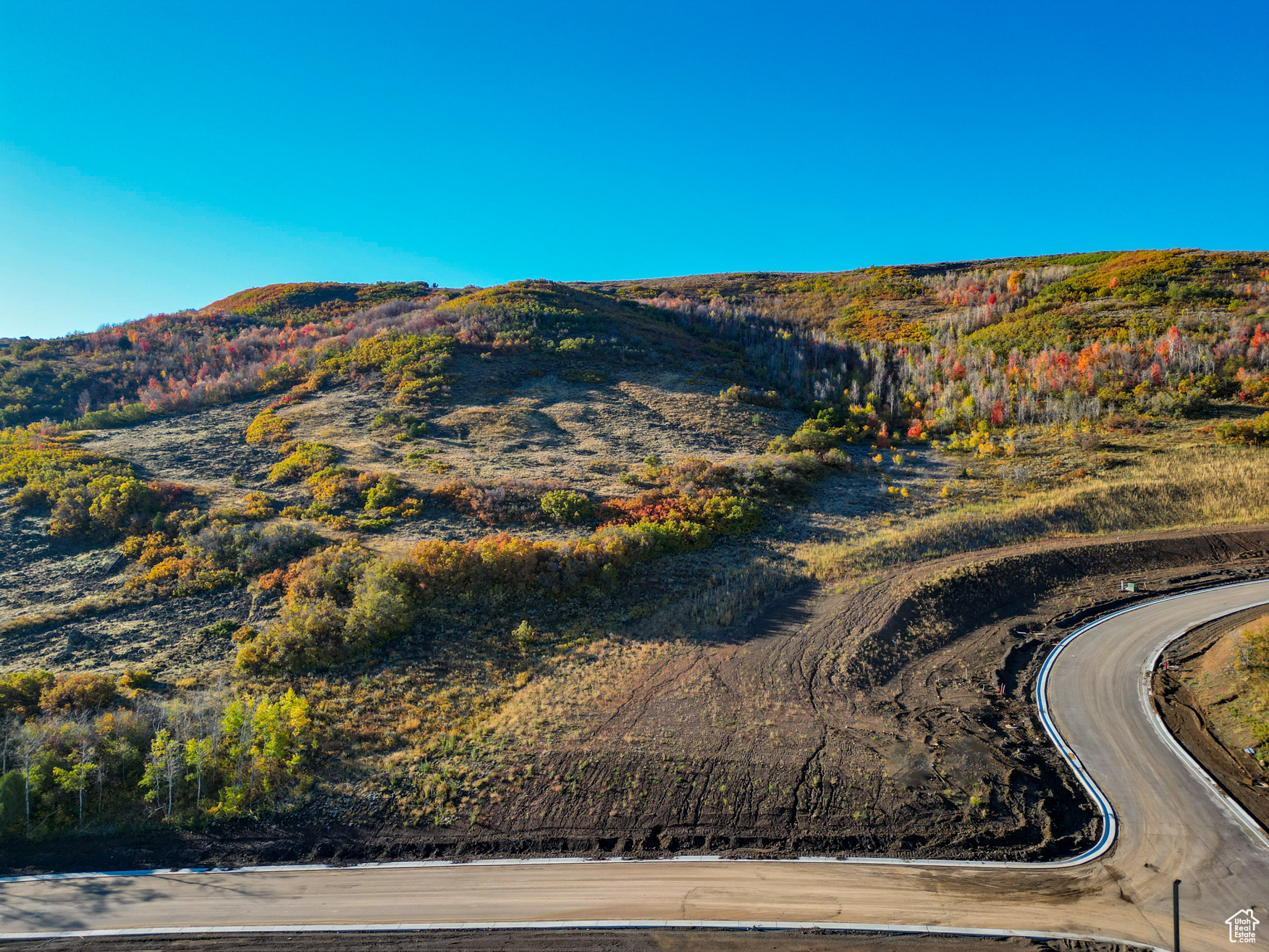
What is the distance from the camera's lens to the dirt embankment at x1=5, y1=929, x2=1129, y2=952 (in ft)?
33.6

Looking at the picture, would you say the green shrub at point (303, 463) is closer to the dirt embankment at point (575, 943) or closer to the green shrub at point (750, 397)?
the dirt embankment at point (575, 943)

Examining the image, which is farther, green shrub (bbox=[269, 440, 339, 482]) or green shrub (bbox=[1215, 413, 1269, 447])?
green shrub (bbox=[269, 440, 339, 482])

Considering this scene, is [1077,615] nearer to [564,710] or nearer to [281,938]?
[564,710]

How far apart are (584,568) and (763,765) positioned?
10939mm

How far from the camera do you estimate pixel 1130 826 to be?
41.3 feet

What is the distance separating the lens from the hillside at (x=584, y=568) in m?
14.1

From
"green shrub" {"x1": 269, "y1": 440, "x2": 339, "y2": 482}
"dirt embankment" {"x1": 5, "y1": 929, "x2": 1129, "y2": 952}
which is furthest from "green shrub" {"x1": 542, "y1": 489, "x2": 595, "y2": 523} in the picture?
"dirt embankment" {"x1": 5, "y1": 929, "x2": 1129, "y2": 952}

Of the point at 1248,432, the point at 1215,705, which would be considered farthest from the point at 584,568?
the point at 1248,432

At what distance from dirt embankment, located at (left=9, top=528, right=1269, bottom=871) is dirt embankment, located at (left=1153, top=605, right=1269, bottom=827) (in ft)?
10.4

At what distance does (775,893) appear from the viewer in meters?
11.5

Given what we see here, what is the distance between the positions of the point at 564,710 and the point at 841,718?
7.79 m

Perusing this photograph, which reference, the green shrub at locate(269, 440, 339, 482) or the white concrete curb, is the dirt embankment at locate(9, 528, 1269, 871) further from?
the green shrub at locate(269, 440, 339, 482)

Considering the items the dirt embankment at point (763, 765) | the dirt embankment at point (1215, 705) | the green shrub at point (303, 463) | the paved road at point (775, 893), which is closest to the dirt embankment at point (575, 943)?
the paved road at point (775, 893)

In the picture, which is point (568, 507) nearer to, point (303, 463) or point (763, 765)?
point (763, 765)
